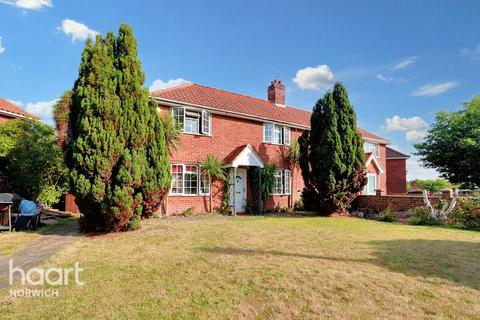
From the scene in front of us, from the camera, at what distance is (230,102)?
65.2ft

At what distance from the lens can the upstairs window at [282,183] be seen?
20178 mm

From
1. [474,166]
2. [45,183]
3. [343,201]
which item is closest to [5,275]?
[45,183]

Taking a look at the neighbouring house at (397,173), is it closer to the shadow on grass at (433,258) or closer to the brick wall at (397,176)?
the brick wall at (397,176)

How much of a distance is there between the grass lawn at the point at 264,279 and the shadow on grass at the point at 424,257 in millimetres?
25

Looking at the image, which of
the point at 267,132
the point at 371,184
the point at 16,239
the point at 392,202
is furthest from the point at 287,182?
the point at 16,239

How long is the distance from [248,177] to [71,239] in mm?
11019

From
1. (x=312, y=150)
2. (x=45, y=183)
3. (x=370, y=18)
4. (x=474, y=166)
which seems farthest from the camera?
(x=474, y=166)

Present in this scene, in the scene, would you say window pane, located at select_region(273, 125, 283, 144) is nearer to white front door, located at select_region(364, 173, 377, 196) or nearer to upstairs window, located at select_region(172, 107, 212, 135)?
upstairs window, located at select_region(172, 107, 212, 135)

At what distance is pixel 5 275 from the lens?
20.0 ft

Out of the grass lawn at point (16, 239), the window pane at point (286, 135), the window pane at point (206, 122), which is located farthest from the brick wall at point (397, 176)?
the grass lawn at point (16, 239)

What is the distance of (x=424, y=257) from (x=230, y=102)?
1501 cm

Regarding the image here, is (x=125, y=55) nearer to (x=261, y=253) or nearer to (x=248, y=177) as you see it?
(x=261, y=253)

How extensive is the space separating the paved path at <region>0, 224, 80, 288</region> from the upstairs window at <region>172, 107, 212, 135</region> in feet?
24.3

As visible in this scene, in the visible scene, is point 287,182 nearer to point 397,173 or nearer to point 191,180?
point 191,180
